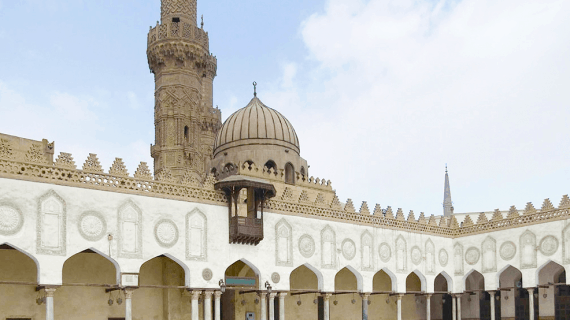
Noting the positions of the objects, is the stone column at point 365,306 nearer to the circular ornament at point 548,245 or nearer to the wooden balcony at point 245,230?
the wooden balcony at point 245,230

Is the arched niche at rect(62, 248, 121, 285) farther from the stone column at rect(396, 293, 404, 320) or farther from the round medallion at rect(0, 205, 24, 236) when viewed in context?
the stone column at rect(396, 293, 404, 320)

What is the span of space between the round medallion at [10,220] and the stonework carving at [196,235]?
5.09 m

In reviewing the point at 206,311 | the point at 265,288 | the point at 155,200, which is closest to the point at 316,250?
the point at 265,288

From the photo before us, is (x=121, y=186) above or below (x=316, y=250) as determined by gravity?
above

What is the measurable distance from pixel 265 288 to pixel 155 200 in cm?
491

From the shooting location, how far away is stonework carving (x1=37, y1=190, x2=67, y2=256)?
17.2 meters

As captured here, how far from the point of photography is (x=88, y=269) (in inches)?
802

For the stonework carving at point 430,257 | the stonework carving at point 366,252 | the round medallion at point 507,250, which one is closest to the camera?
the stonework carving at point 366,252

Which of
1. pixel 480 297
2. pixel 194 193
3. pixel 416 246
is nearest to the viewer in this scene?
pixel 194 193

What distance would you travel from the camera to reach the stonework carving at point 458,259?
1085 inches

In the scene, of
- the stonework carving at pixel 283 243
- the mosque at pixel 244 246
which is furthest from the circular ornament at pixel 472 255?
the stonework carving at pixel 283 243

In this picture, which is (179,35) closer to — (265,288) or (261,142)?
(261,142)

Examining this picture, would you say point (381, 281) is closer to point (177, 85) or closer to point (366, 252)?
point (366, 252)

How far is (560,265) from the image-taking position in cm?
2503
